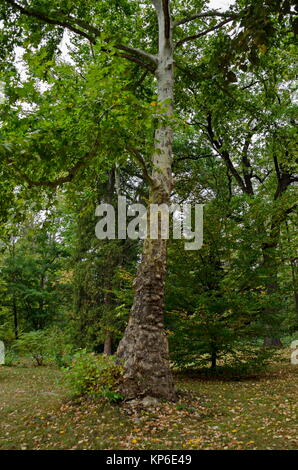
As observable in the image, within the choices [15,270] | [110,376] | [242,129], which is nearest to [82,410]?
[110,376]

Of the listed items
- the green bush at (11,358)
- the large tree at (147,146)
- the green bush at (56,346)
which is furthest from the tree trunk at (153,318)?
the green bush at (11,358)

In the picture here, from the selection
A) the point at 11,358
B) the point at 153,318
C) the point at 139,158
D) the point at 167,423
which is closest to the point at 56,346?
the point at 11,358

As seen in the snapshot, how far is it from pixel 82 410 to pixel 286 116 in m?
11.8

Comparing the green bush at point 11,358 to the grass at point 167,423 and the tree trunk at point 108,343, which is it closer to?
the tree trunk at point 108,343

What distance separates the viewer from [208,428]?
4.37 meters

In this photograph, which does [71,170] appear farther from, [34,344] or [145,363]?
[34,344]

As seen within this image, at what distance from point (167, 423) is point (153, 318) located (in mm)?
1561


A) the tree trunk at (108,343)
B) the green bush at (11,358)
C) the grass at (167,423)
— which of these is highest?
the grass at (167,423)

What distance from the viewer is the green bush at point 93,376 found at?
519cm

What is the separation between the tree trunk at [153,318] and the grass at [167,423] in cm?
34

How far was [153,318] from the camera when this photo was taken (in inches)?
220

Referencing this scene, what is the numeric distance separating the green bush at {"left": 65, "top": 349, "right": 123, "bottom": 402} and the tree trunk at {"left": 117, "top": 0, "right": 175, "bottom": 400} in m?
0.17

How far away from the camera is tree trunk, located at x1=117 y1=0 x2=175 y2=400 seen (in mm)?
5207
